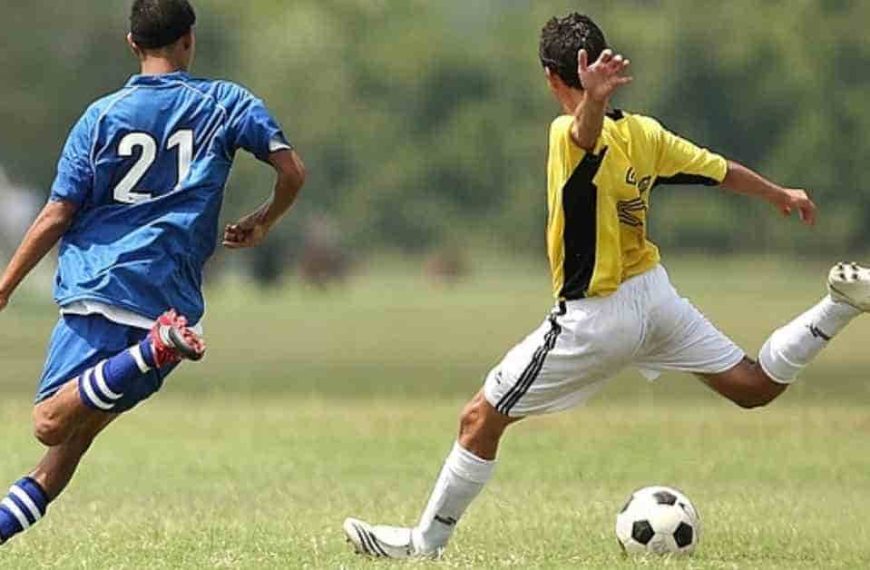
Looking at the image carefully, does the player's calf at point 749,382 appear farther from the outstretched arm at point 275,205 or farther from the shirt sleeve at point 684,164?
the outstretched arm at point 275,205

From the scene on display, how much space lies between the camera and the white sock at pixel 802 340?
9.00 metres

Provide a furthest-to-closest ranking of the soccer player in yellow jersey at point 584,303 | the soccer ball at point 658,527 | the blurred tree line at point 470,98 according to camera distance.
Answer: the blurred tree line at point 470,98, the soccer ball at point 658,527, the soccer player in yellow jersey at point 584,303

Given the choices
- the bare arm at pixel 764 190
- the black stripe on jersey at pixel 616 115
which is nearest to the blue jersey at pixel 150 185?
the black stripe on jersey at pixel 616 115

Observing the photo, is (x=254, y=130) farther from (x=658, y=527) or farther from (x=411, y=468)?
(x=411, y=468)

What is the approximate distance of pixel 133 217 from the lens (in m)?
8.24

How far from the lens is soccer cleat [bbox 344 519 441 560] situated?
8.68 metres

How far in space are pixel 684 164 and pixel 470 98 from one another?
253 feet

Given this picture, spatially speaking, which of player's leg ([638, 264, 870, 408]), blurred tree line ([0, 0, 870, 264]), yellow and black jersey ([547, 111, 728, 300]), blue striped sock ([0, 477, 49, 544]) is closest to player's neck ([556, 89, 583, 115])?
yellow and black jersey ([547, 111, 728, 300])

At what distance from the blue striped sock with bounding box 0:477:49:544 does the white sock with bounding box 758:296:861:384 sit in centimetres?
284

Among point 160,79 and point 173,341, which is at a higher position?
point 160,79

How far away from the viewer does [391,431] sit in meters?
16.3

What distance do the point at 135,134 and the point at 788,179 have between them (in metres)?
66.9

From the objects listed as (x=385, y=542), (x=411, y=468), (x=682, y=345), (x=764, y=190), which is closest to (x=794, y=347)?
(x=682, y=345)

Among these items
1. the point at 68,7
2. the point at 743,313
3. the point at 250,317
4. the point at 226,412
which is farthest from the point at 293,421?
the point at 68,7
